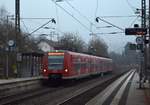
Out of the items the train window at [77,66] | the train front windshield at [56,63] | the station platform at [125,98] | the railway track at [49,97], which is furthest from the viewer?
the train window at [77,66]

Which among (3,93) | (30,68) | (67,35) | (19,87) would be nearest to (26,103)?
(3,93)

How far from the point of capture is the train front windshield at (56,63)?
38781 millimetres

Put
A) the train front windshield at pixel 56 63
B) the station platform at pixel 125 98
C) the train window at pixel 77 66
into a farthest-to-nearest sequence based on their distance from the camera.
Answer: the train window at pixel 77 66
the train front windshield at pixel 56 63
the station platform at pixel 125 98

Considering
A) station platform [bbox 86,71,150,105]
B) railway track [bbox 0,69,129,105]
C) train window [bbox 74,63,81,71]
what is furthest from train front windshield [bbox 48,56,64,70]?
station platform [bbox 86,71,150,105]

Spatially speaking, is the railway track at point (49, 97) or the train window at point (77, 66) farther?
the train window at point (77, 66)

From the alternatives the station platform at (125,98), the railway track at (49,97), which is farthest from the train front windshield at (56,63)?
the station platform at (125,98)

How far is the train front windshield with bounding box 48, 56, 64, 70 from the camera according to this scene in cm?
3878

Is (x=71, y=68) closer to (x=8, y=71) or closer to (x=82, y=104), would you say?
(x=8, y=71)

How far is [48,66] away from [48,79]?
1099mm

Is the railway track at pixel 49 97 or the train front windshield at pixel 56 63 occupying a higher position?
the train front windshield at pixel 56 63

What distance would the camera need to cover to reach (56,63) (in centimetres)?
3900

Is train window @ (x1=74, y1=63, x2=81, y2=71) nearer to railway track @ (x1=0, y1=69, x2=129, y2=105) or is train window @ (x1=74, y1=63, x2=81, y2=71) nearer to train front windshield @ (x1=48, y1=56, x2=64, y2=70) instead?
railway track @ (x1=0, y1=69, x2=129, y2=105)

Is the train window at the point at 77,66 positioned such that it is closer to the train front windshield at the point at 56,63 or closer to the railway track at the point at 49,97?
the railway track at the point at 49,97

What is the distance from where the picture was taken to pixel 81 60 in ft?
150
